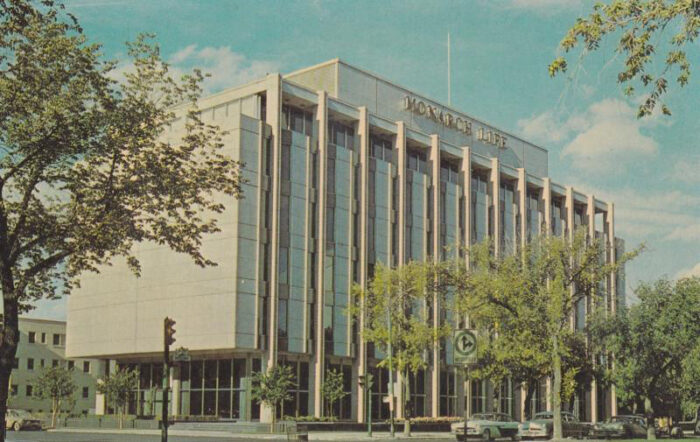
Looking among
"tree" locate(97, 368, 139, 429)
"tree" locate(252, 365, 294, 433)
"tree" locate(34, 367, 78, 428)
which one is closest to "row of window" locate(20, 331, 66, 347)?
"tree" locate(34, 367, 78, 428)

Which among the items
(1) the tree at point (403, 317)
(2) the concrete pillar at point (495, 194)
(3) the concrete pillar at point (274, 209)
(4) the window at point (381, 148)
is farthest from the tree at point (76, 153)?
(2) the concrete pillar at point (495, 194)

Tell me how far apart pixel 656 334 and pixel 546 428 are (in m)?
8.46

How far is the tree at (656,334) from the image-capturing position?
50531mm

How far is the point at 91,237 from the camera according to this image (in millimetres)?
24391

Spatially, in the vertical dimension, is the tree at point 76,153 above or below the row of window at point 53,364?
above

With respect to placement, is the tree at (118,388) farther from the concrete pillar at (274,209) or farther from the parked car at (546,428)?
the parked car at (546,428)

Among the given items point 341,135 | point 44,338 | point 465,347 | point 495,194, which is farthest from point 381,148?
point 44,338

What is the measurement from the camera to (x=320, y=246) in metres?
62.1

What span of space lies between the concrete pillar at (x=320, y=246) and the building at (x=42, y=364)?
1999 inches

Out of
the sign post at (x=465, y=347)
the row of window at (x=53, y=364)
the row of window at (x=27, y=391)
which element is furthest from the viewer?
the row of window at (x=53, y=364)

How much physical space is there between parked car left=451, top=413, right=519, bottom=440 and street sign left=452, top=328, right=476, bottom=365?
2628 cm

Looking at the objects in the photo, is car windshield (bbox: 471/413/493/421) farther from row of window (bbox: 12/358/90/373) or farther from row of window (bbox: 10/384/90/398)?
row of window (bbox: 12/358/90/373)

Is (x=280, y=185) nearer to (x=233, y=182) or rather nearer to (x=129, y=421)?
(x=129, y=421)

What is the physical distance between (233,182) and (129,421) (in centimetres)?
Answer: 3886
